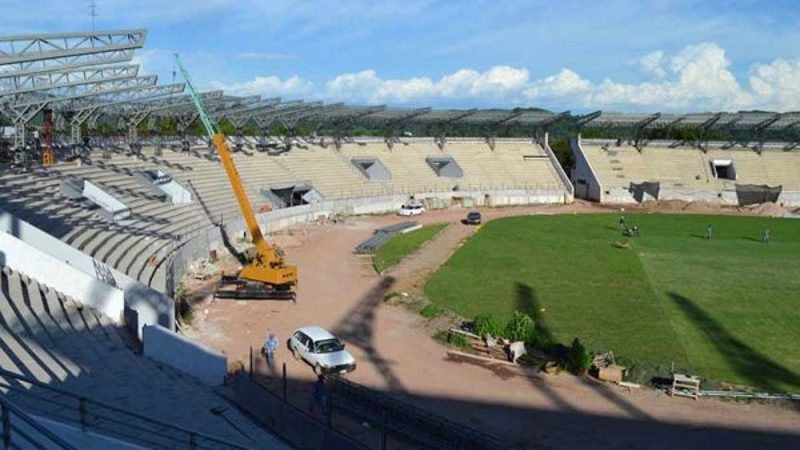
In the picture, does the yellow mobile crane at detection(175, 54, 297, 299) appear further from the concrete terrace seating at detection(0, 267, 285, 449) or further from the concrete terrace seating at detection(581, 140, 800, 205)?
the concrete terrace seating at detection(581, 140, 800, 205)

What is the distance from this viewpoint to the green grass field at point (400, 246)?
117ft

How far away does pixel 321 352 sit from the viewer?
2028 centimetres

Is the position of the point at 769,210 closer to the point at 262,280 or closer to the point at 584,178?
the point at 584,178

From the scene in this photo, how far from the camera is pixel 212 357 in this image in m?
16.4

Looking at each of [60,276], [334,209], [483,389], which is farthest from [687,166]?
[60,276]

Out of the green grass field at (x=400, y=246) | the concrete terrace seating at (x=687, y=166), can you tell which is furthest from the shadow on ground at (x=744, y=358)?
the concrete terrace seating at (x=687, y=166)

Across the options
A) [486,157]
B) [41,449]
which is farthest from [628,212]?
[41,449]

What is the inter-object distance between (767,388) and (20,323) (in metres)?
18.8

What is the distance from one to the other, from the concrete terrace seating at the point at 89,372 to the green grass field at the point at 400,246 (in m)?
17.9

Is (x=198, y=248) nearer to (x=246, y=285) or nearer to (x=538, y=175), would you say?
(x=246, y=285)

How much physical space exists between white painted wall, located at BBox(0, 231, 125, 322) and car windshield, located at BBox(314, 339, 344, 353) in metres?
5.60

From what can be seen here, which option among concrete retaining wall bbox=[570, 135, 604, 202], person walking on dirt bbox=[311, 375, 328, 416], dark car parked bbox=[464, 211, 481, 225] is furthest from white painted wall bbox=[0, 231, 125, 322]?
concrete retaining wall bbox=[570, 135, 604, 202]

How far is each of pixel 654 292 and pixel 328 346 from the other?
14889mm

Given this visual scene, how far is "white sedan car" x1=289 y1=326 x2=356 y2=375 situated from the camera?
19.8 m
